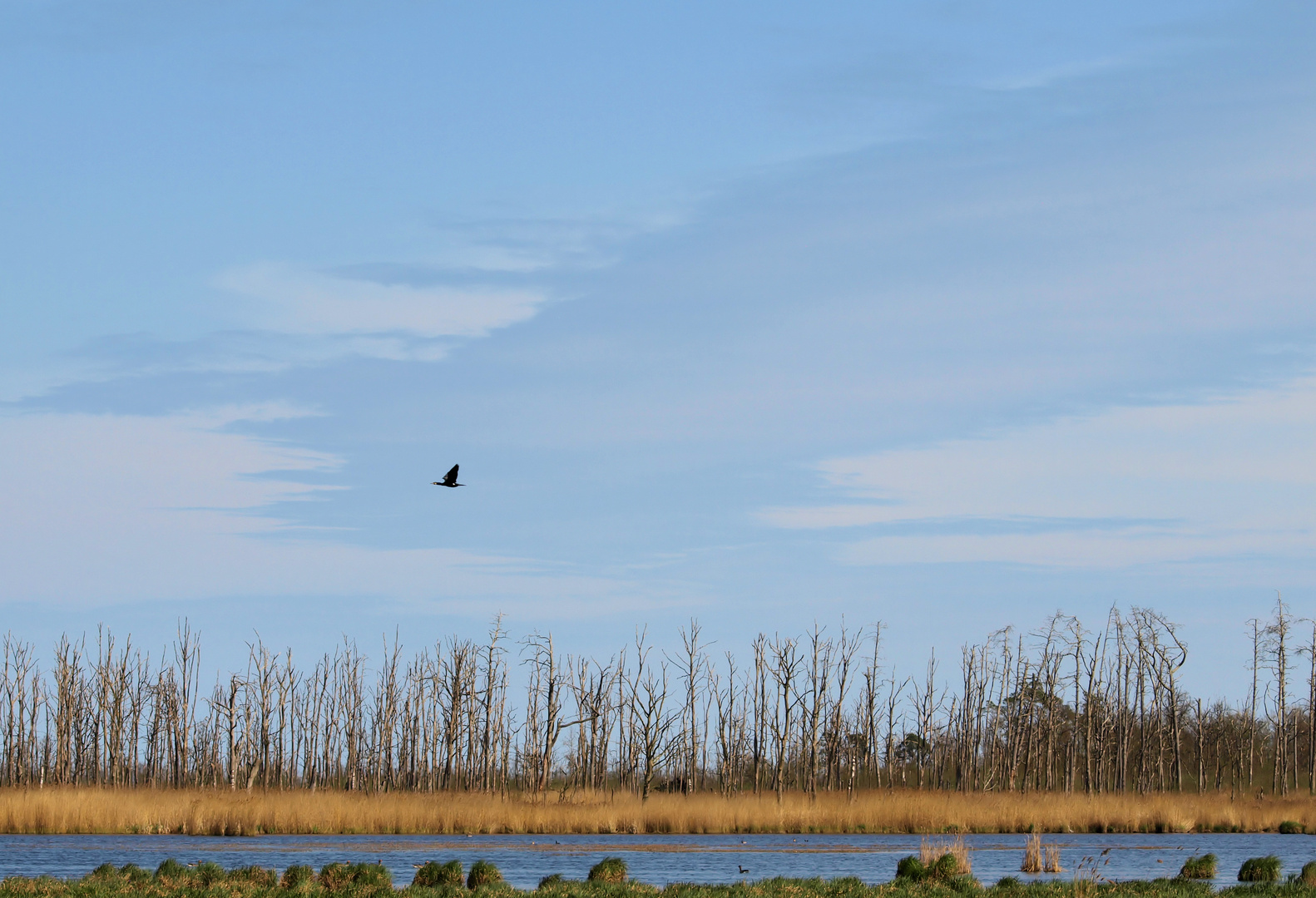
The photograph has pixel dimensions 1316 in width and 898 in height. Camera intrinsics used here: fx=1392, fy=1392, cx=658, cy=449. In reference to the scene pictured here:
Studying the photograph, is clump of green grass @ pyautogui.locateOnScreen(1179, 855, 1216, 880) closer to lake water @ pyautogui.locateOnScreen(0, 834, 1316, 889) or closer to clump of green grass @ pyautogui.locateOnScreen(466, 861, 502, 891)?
lake water @ pyautogui.locateOnScreen(0, 834, 1316, 889)

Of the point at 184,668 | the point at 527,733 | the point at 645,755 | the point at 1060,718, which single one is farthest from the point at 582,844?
the point at 1060,718

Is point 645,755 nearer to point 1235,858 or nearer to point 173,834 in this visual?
point 173,834

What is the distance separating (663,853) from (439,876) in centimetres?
1248

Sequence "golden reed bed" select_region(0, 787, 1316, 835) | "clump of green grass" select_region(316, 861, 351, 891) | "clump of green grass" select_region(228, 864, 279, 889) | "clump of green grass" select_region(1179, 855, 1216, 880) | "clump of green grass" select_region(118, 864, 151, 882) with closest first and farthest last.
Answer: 1. "clump of green grass" select_region(316, 861, 351, 891)
2. "clump of green grass" select_region(228, 864, 279, 889)
3. "clump of green grass" select_region(118, 864, 151, 882)
4. "clump of green grass" select_region(1179, 855, 1216, 880)
5. "golden reed bed" select_region(0, 787, 1316, 835)

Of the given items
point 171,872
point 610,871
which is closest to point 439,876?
point 610,871

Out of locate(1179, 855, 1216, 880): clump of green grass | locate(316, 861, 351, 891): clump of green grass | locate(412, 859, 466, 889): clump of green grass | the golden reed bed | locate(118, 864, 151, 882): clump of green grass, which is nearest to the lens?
locate(316, 861, 351, 891): clump of green grass

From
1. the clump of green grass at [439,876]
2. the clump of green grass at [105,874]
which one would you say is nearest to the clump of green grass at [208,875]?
the clump of green grass at [105,874]

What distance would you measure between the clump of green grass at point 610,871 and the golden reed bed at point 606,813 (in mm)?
20144

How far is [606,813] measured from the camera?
43375 millimetres

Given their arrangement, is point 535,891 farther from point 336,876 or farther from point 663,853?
point 663,853

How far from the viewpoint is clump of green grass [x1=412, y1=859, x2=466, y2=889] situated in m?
21.5

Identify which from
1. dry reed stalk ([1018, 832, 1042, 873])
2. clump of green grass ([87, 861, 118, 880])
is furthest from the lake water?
clump of green grass ([87, 861, 118, 880])

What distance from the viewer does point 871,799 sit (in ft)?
146

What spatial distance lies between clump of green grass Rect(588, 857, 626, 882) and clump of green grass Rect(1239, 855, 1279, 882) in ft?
33.1
